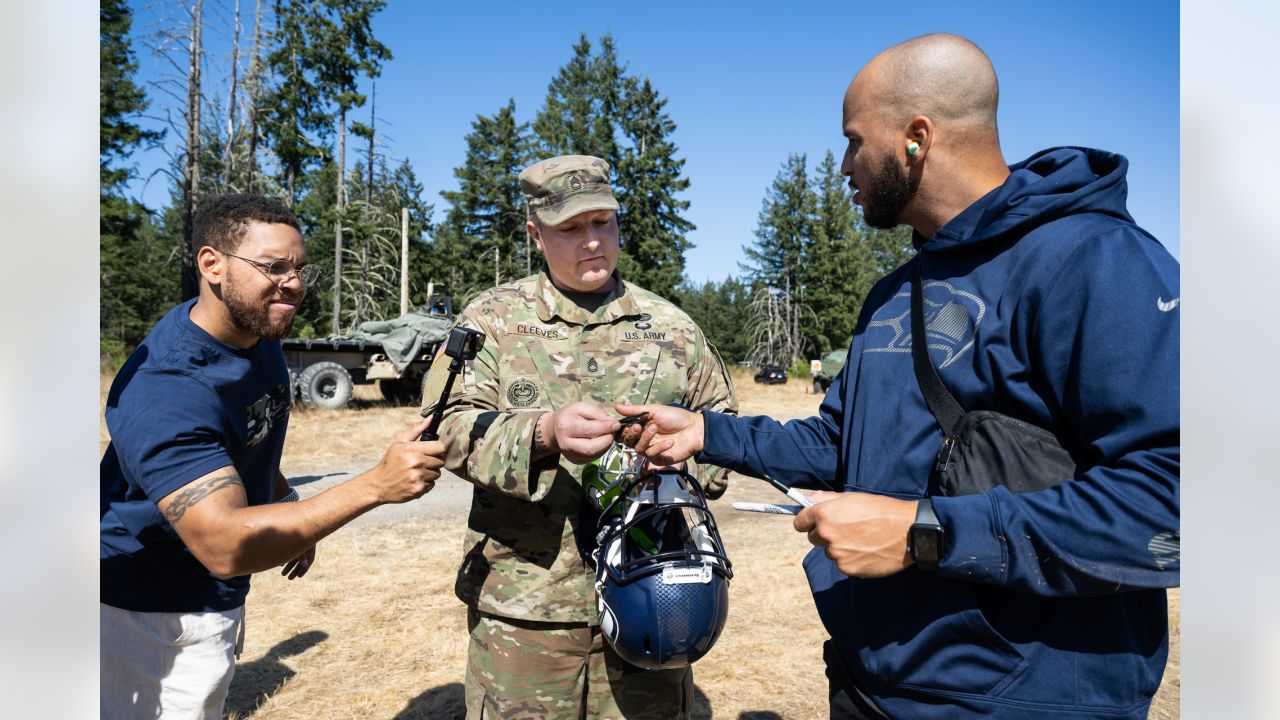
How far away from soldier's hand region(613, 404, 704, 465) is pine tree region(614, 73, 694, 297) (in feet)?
140

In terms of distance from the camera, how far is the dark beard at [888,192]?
6.76 feet

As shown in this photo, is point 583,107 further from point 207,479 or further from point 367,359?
point 207,479

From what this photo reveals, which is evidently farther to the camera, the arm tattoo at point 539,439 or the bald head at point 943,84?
the arm tattoo at point 539,439

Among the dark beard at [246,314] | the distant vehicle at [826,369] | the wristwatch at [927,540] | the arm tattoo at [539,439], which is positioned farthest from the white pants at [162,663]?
the distant vehicle at [826,369]

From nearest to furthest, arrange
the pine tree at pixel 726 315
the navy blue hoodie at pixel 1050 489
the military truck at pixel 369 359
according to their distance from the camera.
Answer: the navy blue hoodie at pixel 1050 489
the military truck at pixel 369 359
the pine tree at pixel 726 315

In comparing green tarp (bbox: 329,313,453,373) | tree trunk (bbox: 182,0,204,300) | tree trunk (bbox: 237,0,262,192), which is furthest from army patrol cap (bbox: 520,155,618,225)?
tree trunk (bbox: 237,0,262,192)

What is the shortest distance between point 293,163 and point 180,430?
34.5m

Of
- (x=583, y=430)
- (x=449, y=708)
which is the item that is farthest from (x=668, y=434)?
(x=449, y=708)

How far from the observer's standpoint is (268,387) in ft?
10.2

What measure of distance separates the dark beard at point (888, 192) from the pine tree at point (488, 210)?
4896 centimetres

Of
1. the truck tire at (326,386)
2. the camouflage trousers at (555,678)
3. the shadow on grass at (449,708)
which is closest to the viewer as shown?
the camouflage trousers at (555,678)

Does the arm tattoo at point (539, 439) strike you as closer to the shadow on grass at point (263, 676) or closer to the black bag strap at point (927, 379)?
the black bag strap at point (927, 379)

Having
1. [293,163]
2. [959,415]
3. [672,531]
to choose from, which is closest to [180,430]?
[672,531]

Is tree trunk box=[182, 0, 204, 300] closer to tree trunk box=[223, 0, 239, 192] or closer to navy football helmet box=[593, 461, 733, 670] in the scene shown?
tree trunk box=[223, 0, 239, 192]
